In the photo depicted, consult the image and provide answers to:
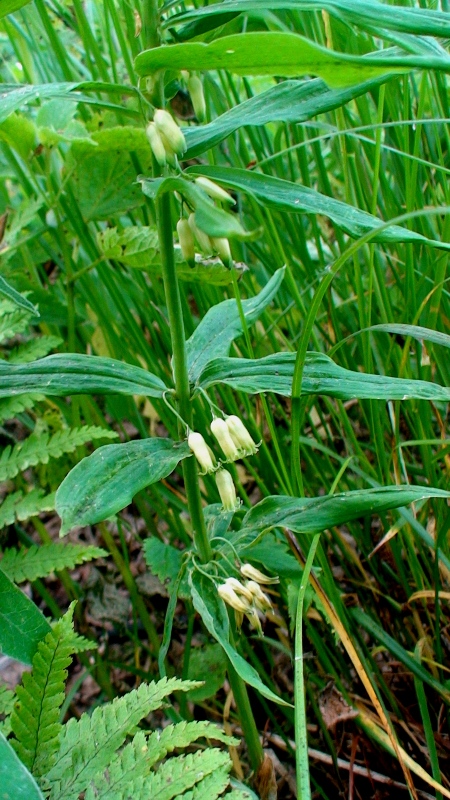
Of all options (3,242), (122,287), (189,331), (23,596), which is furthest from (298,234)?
(23,596)

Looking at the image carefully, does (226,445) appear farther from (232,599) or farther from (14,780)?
(14,780)

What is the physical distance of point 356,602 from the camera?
1421 mm

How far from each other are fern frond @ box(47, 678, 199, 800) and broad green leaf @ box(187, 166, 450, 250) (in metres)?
0.64

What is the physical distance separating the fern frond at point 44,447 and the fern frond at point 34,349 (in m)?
0.19

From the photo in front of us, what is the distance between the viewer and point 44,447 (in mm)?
1330

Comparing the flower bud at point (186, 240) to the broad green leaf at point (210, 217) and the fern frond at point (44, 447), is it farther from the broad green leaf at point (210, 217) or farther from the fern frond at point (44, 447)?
the fern frond at point (44, 447)

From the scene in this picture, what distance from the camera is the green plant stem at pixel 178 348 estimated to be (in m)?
0.90

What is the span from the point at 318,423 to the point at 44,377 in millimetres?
1235

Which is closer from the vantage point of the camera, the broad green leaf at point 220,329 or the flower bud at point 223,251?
the flower bud at point 223,251

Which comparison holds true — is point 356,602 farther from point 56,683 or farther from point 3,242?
point 3,242

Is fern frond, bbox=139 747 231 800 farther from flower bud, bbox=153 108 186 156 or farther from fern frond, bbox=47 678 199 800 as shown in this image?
flower bud, bbox=153 108 186 156

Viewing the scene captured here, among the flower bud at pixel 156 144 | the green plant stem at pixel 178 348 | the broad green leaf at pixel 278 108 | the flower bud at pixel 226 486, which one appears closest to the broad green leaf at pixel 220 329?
the green plant stem at pixel 178 348

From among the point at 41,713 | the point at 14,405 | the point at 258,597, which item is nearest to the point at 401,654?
the point at 258,597

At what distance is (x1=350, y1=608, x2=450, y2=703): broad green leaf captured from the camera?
1176mm
